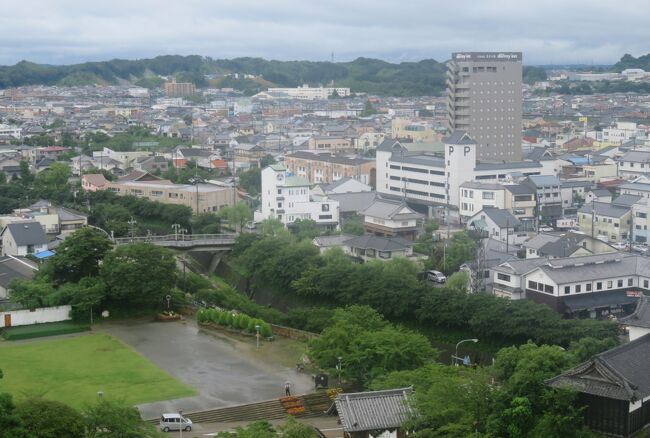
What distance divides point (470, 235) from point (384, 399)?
1296 centimetres

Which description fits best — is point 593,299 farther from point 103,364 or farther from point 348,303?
point 103,364

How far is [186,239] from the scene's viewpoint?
945 inches

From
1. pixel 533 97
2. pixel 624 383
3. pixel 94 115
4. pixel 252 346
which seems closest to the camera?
pixel 624 383

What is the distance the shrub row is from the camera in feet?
55.9

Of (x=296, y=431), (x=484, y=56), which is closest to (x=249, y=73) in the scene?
(x=484, y=56)

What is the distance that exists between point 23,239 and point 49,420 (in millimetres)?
13730

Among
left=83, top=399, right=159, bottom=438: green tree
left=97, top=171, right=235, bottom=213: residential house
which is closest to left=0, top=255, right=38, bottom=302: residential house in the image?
left=97, top=171, right=235, bottom=213: residential house

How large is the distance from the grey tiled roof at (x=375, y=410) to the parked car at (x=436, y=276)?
926cm

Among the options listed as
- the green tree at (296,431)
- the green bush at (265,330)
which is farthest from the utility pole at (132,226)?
Result: the green tree at (296,431)

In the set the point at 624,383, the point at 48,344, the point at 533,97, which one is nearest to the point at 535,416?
the point at 624,383

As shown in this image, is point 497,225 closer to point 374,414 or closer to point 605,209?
point 605,209

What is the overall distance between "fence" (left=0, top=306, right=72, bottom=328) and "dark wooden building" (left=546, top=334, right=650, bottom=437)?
11.2 m

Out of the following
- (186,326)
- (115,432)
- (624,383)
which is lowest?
(186,326)

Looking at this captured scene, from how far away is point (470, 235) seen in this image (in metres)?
23.4
